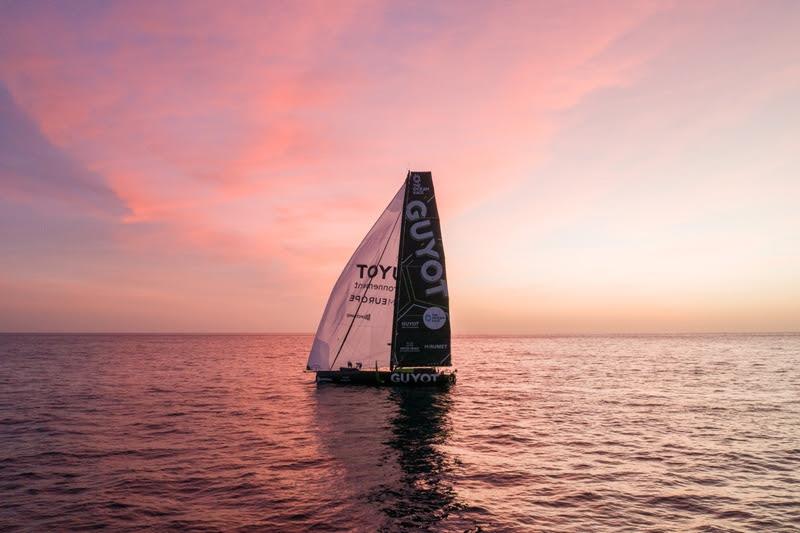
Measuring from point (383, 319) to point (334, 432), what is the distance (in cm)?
1620

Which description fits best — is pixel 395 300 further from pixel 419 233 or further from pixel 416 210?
pixel 416 210

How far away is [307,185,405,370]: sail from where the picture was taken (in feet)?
148

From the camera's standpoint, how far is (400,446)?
26.7 metres

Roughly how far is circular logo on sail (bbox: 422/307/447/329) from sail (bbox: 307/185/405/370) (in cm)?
316

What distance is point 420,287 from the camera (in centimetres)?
Result: 4469

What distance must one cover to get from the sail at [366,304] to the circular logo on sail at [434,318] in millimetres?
3163

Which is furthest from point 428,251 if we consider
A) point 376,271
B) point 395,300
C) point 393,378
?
point 393,378

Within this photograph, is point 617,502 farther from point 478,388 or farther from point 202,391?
point 202,391

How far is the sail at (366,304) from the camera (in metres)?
45.0

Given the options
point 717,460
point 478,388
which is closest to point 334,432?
point 717,460

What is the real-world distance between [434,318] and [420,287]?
3044mm

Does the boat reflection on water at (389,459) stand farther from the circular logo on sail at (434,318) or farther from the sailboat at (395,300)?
the circular logo on sail at (434,318)

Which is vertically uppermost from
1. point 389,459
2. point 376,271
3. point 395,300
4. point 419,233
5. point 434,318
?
point 419,233

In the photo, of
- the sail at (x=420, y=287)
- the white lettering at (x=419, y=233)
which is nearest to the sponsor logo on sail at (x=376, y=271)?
the sail at (x=420, y=287)
